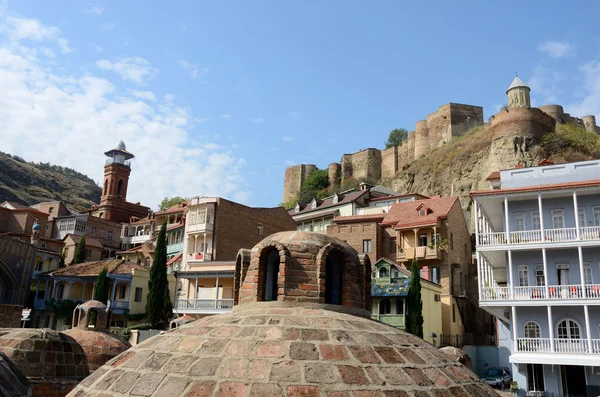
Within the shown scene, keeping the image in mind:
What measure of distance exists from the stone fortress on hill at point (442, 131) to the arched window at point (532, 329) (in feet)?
117

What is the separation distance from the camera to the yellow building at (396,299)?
103ft

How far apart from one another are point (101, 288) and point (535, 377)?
30.7 metres

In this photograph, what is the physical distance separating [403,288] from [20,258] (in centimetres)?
3014

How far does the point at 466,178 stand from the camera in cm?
5809

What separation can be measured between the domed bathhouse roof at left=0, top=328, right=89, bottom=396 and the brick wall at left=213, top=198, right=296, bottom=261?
26587 millimetres

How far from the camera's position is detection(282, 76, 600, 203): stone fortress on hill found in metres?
54.6

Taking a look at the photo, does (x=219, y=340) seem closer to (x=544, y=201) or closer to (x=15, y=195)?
(x=544, y=201)

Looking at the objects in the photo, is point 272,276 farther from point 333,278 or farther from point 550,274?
point 550,274

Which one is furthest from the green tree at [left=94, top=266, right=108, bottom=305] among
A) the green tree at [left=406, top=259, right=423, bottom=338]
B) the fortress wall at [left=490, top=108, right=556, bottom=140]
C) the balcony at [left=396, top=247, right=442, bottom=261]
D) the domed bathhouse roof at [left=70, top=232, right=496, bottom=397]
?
the fortress wall at [left=490, top=108, right=556, bottom=140]

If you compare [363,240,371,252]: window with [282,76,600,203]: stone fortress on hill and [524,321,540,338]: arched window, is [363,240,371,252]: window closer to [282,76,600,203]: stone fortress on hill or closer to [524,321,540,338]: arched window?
[524,321,540,338]: arched window

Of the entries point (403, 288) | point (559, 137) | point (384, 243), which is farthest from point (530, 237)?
point (559, 137)

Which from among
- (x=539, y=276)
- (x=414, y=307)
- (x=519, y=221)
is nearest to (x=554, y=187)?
(x=519, y=221)

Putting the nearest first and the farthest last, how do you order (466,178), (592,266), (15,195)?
1. (592,266)
2. (466,178)
3. (15,195)

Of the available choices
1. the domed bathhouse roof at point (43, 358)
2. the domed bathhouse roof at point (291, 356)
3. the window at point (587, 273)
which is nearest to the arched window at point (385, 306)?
the window at point (587, 273)
